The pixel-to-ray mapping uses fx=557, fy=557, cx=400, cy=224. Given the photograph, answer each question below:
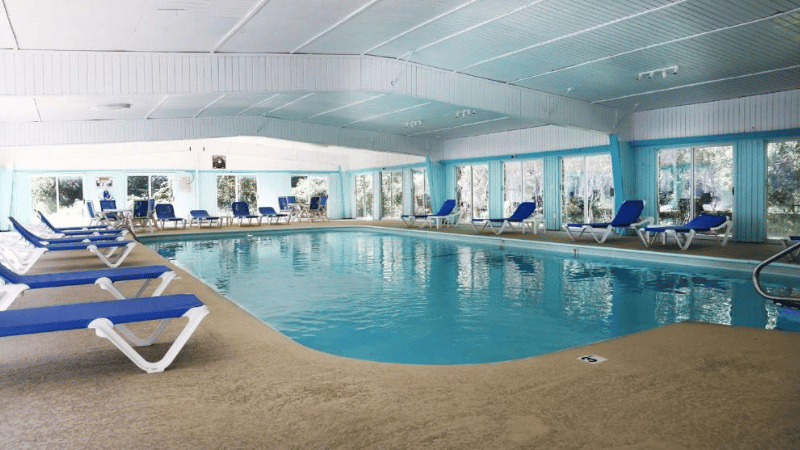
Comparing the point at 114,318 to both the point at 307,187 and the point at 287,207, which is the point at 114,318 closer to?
the point at 287,207

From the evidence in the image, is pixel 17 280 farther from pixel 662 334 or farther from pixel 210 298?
pixel 662 334

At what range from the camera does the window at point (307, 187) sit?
78.6 ft

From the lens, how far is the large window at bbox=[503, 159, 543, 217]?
1599 centimetres

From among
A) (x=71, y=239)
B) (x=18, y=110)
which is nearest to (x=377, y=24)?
(x=71, y=239)

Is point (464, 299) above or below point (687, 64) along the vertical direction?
below

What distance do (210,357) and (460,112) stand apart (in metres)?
10.8

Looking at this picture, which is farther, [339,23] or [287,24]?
[339,23]

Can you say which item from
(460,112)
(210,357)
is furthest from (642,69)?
(210,357)

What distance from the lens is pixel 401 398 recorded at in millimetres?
2701

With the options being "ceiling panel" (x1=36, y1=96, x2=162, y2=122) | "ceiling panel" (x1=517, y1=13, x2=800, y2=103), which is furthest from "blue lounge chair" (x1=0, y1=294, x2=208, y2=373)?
"ceiling panel" (x1=36, y1=96, x2=162, y2=122)

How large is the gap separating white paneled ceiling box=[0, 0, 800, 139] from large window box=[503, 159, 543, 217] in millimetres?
4656

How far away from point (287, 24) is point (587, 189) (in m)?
9.96

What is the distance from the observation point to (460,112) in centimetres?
1332

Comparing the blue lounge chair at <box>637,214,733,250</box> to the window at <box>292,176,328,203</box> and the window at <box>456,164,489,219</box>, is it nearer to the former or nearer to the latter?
the window at <box>456,164,489,219</box>
